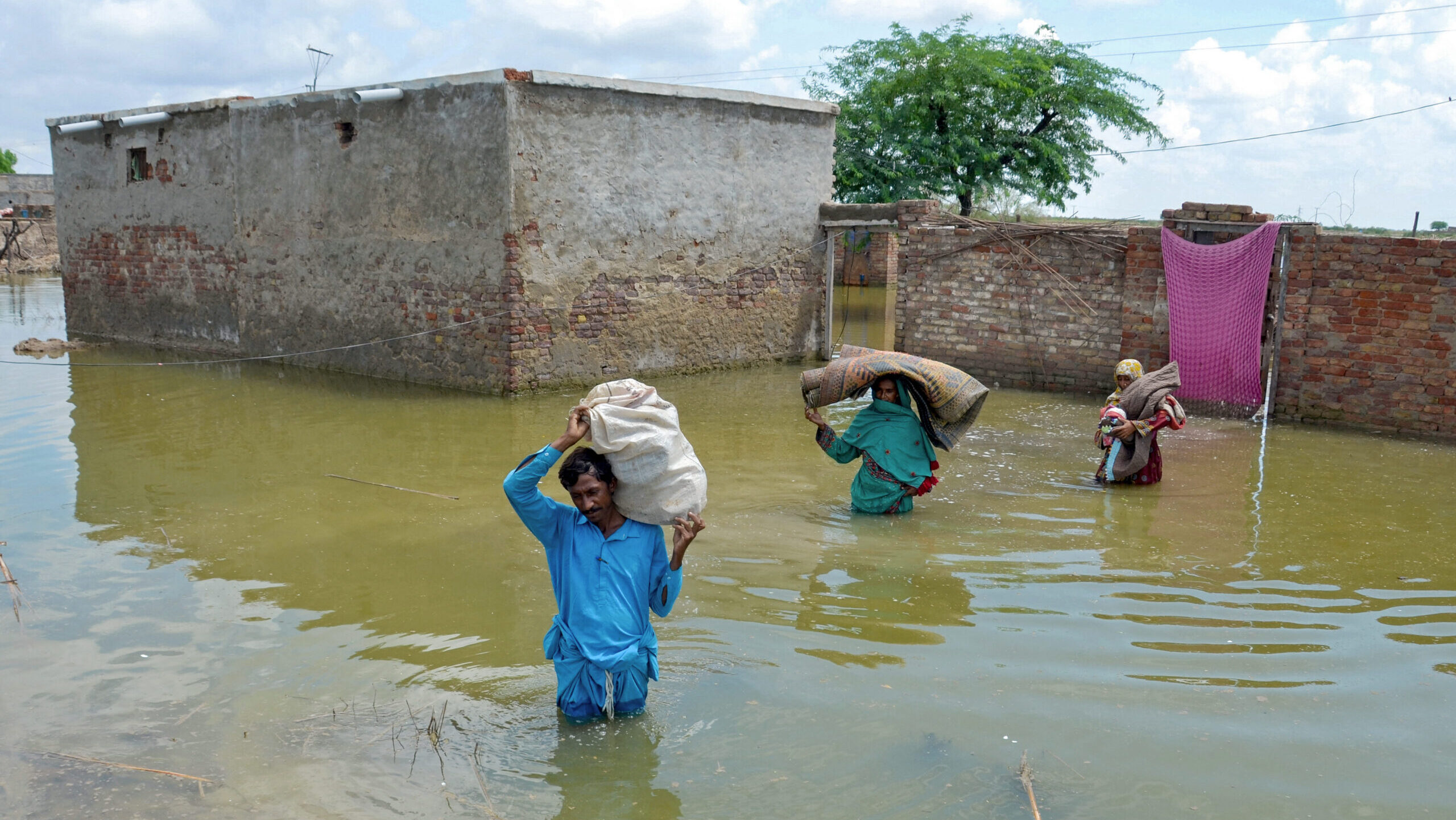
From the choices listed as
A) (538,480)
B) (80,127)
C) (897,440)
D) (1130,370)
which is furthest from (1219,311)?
(80,127)

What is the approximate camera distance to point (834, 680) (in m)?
4.27

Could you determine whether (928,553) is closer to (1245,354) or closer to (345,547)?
(345,547)

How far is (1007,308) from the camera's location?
39.2 feet

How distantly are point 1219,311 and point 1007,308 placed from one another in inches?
91.4

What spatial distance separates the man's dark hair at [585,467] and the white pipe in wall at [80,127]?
48.0 feet

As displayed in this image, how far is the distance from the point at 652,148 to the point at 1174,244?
212 inches

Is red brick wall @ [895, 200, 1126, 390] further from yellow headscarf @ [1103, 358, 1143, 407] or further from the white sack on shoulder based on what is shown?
the white sack on shoulder

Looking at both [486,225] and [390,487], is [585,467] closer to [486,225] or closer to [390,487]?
[390,487]

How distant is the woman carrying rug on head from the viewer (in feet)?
24.0

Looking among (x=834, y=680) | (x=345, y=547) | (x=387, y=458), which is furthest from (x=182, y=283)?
(x=834, y=680)

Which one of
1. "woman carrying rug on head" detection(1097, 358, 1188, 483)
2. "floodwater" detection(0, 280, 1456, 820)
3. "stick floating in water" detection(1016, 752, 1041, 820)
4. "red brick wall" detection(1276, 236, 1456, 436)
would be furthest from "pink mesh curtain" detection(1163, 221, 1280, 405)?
"stick floating in water" detection(1016, 752, 1041, 820)

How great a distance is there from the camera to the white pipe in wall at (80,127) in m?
15.2

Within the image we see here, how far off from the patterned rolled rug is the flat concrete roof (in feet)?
17.9

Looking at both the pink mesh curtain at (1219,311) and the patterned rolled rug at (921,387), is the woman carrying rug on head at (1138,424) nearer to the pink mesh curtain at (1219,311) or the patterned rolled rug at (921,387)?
the patterned rolled rug at (921,387)
